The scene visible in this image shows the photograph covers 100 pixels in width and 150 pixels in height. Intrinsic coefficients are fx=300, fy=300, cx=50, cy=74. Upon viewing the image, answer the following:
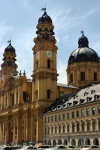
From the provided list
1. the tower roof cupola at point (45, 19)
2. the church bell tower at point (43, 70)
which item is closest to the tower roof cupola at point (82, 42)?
the church bell tower at point (43, 70)

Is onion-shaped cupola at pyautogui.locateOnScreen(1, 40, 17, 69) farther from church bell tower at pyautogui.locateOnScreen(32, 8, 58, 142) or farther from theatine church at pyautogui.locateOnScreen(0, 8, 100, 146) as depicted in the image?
church bell tower at pyautogui.locateOnScreen(32, 8, 58, 142)

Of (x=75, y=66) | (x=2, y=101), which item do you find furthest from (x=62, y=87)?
(x=2, y=101)

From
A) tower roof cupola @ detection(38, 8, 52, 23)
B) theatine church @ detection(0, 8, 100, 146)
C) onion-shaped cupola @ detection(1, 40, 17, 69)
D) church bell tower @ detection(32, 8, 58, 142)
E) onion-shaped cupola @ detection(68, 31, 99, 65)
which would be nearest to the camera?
theatine church @ detection(0, 8, 100, 146)

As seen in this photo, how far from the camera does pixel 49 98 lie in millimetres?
103750

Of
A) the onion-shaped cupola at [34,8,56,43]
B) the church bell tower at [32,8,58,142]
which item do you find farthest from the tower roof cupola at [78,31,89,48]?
the church bell tower at [32,8,58,142]

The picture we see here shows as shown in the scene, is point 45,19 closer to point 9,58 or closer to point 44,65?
point 44,65

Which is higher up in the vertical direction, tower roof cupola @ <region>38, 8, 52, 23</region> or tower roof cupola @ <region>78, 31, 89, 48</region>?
tower roof cupola @ <region>38, 8, 52, 23</region>

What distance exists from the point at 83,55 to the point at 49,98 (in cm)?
2879

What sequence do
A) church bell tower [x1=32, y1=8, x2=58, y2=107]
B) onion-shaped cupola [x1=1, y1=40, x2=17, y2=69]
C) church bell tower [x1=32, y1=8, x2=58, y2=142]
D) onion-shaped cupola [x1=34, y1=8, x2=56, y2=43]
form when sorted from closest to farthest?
church bell tower [x1=32, y1=8, x2=58, y2=142] → church bell tower [x1=32, y1=8, x2=58, y2=107] → onion-shaped cupola [x1=34, y1=8, x2=56, y2=43] → onion-shaped cupola [x1=1, y1=40, x2=17, y2=69]

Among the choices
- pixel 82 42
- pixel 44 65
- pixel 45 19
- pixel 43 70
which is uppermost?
pixel 45 19

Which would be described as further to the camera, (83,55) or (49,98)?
(83,55)

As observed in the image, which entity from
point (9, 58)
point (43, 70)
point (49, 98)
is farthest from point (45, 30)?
point (9, 58)

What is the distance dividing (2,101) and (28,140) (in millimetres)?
33306

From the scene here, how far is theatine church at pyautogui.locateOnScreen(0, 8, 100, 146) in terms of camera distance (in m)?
79.1
